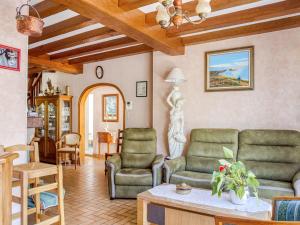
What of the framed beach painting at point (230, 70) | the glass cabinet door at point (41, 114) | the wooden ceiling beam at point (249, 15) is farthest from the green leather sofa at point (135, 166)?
the glass cabinet door at point (41, 114)

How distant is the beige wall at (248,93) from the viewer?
11.3 ft

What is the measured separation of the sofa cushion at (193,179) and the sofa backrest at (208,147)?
0.17 m

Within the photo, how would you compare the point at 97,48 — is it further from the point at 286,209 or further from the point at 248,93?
the point at 286,209

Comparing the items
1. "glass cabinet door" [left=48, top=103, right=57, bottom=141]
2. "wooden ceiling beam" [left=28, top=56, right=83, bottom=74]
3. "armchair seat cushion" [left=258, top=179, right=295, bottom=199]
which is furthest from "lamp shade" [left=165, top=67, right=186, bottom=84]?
"glass cabinet door" [left=48, top=103, right=57, bottom=141]

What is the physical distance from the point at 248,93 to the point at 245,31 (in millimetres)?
904

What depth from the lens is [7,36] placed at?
8.29 ft

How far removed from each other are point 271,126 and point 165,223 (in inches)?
85.1

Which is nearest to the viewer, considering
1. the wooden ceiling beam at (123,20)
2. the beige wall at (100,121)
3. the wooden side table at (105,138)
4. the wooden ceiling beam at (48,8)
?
the wooden ceiling beam at (123,20)

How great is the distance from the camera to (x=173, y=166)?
3479 millimetres

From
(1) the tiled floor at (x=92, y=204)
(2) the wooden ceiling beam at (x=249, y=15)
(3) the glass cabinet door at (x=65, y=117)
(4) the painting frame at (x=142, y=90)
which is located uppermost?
(2) the wooden ceiling beam at (x=249, y=15)

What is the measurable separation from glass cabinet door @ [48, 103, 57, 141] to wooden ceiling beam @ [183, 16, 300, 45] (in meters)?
4.10

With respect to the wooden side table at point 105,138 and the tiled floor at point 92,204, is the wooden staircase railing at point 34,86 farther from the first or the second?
the tiled floor at point 92,204

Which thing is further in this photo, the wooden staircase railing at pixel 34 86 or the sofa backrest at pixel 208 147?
the wooden staircase railing at pixel 34 86

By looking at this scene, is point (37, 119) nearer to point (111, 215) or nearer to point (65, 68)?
point (111, 215)
